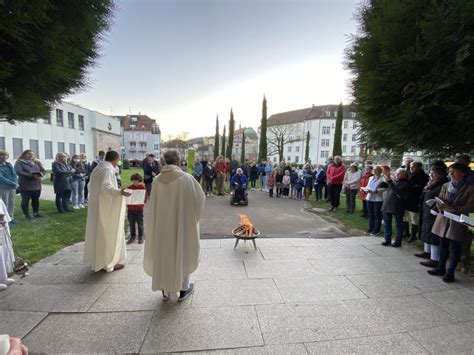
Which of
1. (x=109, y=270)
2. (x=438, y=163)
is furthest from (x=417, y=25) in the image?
(x=109, y=270)

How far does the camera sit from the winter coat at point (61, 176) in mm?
7934

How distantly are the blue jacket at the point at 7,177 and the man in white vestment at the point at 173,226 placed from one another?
5539 mm

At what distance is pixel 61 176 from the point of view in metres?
7.96

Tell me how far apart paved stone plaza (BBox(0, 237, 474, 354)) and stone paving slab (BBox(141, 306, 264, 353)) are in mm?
11

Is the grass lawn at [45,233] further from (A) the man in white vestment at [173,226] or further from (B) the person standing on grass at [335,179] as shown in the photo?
(B) the person standing on grass at [335,179]

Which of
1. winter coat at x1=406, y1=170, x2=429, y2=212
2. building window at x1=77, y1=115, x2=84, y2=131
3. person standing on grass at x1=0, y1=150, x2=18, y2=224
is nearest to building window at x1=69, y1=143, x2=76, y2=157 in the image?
building window at x1=77, y1=115, x2=84, y2=131

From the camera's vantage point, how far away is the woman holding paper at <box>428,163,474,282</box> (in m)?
3.79

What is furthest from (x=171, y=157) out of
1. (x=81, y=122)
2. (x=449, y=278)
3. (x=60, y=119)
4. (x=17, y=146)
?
(x=81, y=122)

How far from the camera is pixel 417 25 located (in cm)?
310

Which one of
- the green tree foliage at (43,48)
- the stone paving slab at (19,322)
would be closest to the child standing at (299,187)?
the green tree foliage at (43,48)

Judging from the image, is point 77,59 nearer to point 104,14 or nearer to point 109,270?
point 104,14

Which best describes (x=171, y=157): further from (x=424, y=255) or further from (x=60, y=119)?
(x=60, y=119)

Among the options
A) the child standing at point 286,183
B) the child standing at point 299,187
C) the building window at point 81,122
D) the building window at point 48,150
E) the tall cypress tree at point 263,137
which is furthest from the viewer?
the tall cypress tree at point 263,137

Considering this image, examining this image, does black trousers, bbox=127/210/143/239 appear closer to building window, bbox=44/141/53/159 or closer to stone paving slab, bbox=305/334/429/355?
stone paving slab, bbox=305/334/429/355
